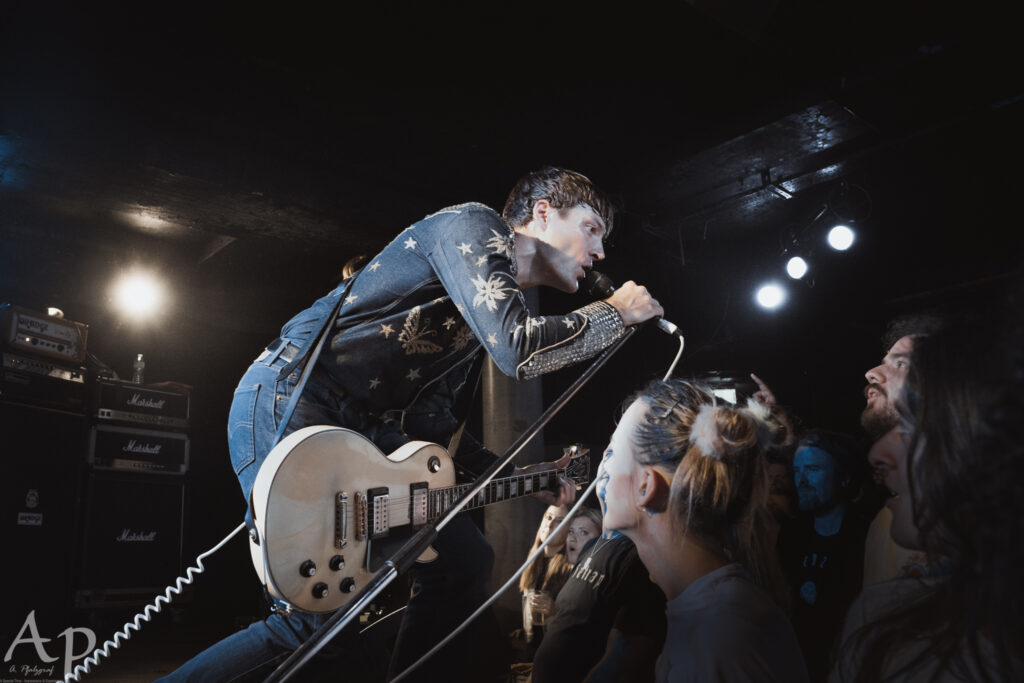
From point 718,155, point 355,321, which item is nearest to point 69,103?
point 355,321

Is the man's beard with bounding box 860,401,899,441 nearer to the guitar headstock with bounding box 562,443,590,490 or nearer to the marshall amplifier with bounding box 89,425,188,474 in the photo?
the guitar headstock with bounding box 562,443,590,490

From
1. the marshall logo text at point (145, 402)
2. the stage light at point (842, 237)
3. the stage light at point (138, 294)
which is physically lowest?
the marshall logo text at point (145, 402)

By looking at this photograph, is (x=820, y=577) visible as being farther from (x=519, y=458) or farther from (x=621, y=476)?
(x=519, y=458)

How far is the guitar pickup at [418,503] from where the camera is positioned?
1885 millimetres

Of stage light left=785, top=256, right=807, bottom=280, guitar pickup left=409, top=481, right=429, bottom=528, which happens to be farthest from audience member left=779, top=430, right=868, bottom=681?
stage light left=785, top=256, right=807, bottom=280

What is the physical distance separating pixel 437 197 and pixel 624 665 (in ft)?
15.2

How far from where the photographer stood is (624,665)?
5.34 ft

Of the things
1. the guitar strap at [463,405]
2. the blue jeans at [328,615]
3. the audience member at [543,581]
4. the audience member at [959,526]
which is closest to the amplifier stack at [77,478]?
the audience member at [543,581]

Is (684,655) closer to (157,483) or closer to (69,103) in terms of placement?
(69,103)

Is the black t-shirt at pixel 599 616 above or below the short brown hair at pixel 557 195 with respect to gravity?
below

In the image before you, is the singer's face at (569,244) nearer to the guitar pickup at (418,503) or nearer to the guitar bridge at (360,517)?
the guitar pickup at (418,503)

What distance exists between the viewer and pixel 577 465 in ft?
8.26

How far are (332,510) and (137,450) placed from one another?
4.29 m

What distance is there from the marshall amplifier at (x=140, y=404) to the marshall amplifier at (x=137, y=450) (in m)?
0.08
